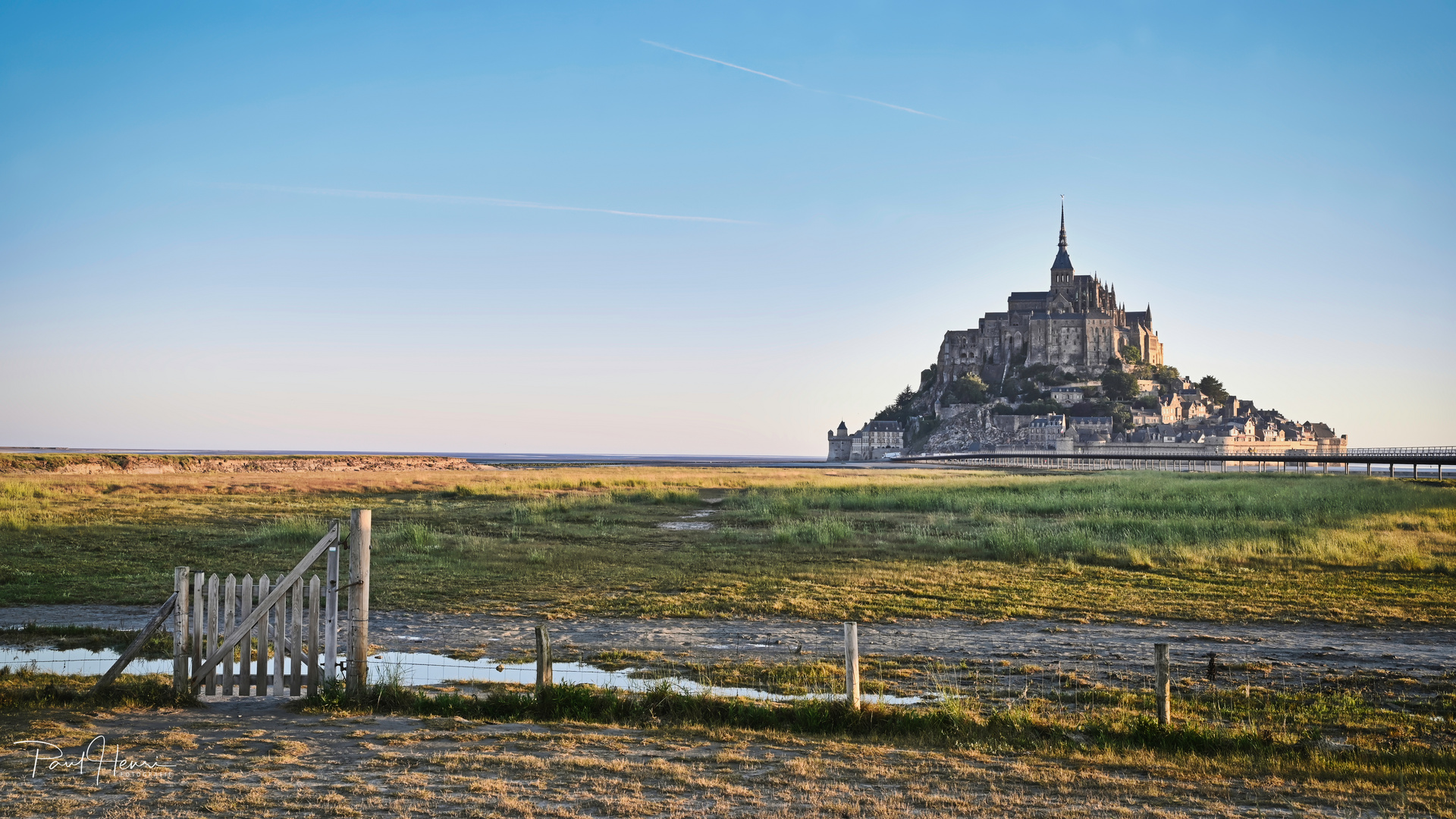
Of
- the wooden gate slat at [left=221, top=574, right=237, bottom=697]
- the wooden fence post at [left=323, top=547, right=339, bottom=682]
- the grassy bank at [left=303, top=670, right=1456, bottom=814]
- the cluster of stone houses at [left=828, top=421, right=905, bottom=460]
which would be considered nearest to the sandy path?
the grassy bank at [left=303, top=670, right=1456, bottom=814]

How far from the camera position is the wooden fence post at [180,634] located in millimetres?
8734

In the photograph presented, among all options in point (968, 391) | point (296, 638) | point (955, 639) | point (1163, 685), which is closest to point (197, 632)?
point (296, 638)

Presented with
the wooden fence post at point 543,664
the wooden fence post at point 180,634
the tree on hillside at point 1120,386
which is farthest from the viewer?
the tree on hillside at point 1120,386

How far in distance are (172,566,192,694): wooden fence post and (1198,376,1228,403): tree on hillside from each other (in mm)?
175439

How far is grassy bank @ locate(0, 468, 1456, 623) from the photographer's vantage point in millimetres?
16203

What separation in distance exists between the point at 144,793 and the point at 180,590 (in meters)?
2.75

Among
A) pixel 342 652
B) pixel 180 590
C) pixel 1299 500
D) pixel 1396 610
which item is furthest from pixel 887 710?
pixel 1299 500

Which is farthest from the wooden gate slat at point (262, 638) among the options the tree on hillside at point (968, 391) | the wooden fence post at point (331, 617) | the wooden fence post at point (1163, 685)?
the tree on hillside at point (968, 391)

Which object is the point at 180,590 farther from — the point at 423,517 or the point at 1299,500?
the point at 1299,500

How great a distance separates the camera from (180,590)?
875 centimetres

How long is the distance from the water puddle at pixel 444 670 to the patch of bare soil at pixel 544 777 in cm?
183

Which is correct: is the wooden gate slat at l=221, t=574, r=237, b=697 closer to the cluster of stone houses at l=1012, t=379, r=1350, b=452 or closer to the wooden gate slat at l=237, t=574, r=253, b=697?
the wooden gate slat at l=237, t=574, r=253, b=697

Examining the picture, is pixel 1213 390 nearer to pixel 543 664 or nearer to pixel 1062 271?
pixel 1062 271

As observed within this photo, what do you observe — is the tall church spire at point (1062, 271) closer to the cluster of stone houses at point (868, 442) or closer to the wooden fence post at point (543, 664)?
the cluster of stone houses at point (868, 442)
